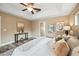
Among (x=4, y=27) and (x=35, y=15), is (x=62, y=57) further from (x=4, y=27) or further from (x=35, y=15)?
(x=4, y=27)

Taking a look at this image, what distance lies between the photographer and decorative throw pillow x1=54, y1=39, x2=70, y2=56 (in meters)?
1.66

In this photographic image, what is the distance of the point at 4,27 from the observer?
1.71 meters

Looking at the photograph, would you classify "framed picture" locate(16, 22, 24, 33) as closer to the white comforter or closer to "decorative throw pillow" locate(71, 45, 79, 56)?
the white comforter

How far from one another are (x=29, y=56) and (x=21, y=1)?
96 centimetres

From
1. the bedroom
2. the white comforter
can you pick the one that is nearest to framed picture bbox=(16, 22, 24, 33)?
the bedroom

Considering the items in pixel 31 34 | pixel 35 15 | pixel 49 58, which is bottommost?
pixel 49 58

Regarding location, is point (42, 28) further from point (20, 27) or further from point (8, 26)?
point (8, 26)

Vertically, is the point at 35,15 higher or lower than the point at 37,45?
higher

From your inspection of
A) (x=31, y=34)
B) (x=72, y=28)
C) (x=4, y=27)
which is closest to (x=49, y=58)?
(x=31, y=34)

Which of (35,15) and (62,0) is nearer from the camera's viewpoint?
(62,0)

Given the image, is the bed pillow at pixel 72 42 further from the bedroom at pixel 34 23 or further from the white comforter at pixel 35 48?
the white comforter at pixel 35 48

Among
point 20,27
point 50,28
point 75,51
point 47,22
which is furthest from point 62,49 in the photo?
point 20,27

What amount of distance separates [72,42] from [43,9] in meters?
0.77

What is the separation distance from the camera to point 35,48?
1812mm
